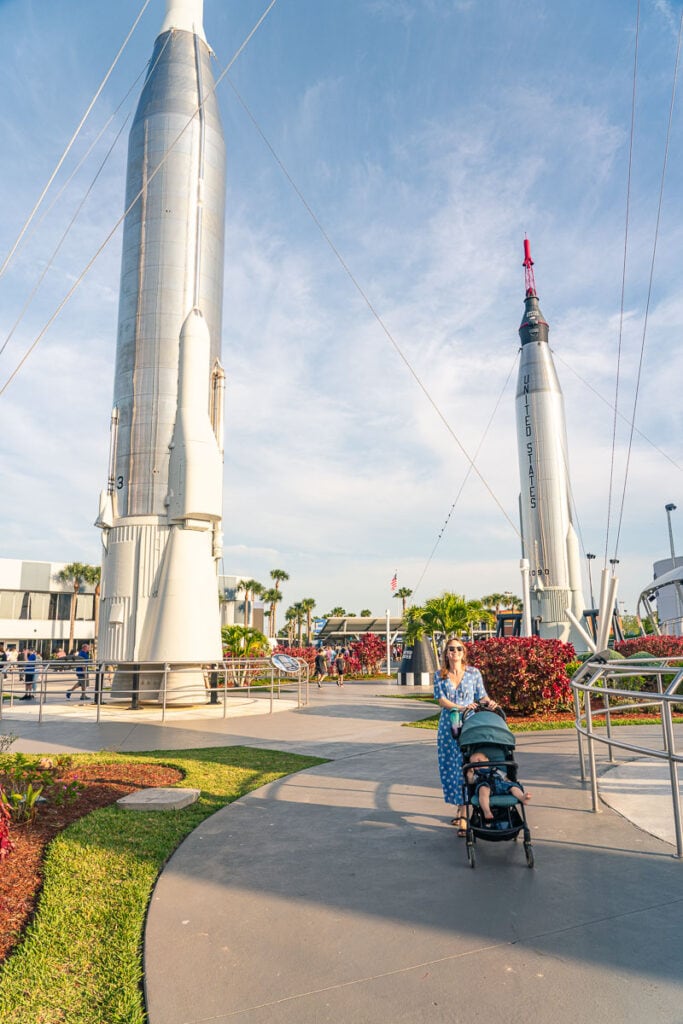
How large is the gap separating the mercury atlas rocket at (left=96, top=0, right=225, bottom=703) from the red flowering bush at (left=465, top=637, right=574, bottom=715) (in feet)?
25.5

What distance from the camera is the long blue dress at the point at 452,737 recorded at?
551cm

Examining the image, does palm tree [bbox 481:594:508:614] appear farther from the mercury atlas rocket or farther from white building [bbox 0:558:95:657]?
the mercury atlas rocket

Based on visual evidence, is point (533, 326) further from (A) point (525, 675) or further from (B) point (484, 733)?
(B) point (484, 733)

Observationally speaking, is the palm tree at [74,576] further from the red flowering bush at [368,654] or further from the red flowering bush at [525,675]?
the red flowering bush at [525,675]

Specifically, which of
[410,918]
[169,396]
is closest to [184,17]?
[169,396]

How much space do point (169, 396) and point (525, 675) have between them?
41.8 feet

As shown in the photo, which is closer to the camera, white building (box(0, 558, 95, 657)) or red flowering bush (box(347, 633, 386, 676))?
red flowering bush (box(347, 633, 386, 676))

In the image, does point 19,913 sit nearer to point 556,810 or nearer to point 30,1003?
point 30,1003

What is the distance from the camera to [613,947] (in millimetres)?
3279

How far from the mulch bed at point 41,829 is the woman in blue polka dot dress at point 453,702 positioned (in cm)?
328

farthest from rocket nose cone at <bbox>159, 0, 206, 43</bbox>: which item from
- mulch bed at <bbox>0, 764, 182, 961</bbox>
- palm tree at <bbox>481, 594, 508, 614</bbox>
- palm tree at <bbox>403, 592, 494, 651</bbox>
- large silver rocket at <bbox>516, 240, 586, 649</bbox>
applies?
palm tree at <bbox>481, 594, 508, 614</bbox>

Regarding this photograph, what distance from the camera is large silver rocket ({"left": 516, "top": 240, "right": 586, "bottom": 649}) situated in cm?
4216

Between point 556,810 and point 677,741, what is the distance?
527cm

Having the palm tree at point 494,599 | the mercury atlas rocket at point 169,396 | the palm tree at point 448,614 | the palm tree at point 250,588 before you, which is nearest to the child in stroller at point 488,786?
the mercury atlas rocket at point 169,396
